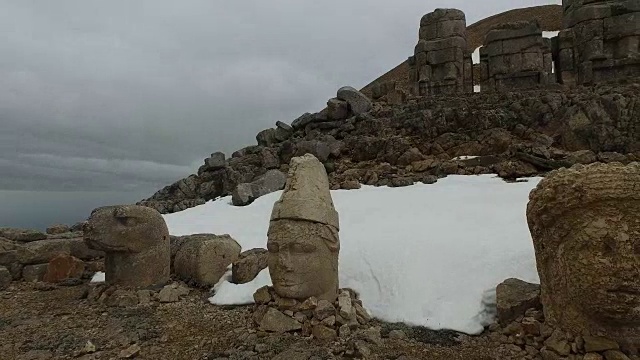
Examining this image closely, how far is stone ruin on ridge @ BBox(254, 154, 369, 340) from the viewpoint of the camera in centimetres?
468

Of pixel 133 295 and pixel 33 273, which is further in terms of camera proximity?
pixel 33 273

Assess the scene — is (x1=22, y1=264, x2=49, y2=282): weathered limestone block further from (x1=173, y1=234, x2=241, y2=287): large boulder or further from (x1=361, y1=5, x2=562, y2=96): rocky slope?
(x1=361, y1=5, x2=562, y2=96): rocky slope

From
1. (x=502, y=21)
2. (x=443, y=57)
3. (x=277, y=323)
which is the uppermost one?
(x=502, y=21)

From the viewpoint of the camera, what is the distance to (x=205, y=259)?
636 centimetres

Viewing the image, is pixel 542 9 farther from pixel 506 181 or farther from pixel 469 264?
pixel 469 264

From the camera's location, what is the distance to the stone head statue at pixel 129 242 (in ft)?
19.3

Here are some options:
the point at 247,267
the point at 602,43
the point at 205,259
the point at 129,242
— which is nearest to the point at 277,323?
the point at 247,267

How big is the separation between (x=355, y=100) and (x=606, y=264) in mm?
14599

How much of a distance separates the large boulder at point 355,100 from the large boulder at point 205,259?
A: 443 inches

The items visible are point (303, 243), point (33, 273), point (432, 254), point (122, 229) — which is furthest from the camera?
point (33, 273)

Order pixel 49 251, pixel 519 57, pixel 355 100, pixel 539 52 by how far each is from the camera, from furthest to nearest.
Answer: pixel 355 100 < pixel 519 57 < pixel 539 52 < pixel 49 251

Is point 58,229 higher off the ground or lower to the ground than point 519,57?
lower

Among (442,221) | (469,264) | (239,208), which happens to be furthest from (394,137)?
(469,264)

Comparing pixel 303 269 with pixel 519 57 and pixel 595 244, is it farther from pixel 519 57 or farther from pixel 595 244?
pixel 519 57
